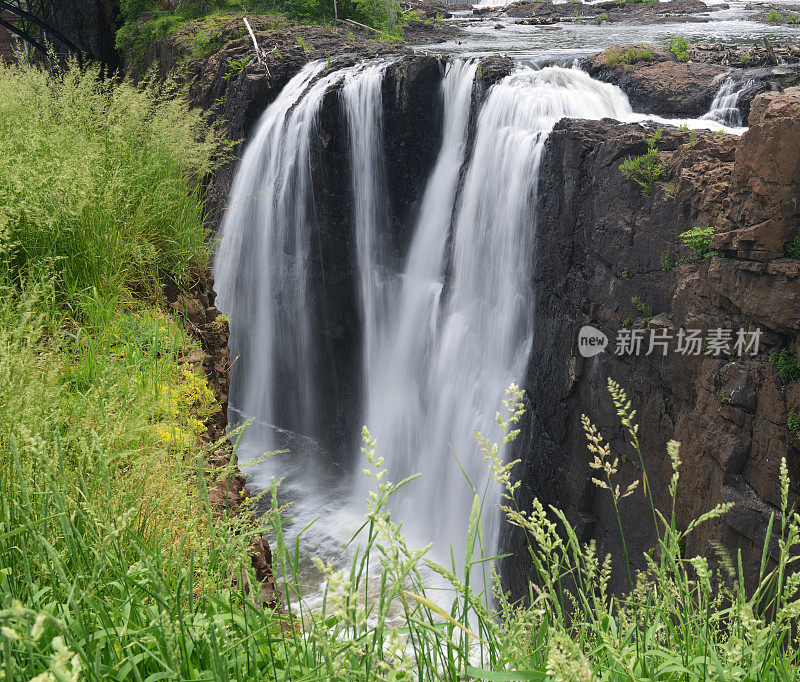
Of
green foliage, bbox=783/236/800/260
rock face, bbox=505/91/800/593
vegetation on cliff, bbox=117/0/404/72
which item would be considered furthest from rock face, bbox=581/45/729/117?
vegetation on cliff, bbox=117/0/404/72

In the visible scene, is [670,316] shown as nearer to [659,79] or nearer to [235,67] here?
[659,79]

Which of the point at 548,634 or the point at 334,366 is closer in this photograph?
the point at 548,634

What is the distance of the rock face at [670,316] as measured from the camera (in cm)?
486

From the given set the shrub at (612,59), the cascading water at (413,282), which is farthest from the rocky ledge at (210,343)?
the shrub at (612,59)

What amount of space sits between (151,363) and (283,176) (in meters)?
7.38

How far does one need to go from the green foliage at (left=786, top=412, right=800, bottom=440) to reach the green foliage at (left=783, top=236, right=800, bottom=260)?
1190 millimetres

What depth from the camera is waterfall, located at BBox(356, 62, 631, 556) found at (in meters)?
7.65

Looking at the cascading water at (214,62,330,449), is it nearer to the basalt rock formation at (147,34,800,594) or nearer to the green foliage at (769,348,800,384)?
the basalt rock formation at (147,34,800,594)

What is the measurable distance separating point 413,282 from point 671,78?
4.37 metres

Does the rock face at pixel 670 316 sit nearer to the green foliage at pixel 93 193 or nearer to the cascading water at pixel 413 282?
the cascading water at pixel 413 282

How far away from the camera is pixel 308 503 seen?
9492 millimetres

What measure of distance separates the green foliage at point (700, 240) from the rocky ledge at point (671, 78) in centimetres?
259

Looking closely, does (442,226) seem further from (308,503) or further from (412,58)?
(308,503)

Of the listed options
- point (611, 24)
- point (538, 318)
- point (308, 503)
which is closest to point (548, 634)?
point (538, 318)
